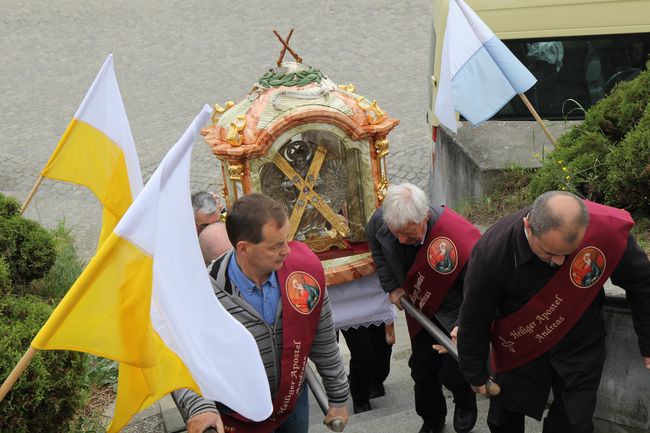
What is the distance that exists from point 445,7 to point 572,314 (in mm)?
5323

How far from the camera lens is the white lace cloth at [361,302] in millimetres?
5832

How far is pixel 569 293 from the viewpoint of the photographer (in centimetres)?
407

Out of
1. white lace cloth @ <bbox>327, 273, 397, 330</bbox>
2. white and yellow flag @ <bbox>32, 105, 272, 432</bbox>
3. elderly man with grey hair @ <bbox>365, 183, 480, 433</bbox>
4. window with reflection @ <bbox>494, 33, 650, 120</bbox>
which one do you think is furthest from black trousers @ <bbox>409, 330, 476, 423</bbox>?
window with reflection @ <bbox>494, 33, 650, 120</bbox>

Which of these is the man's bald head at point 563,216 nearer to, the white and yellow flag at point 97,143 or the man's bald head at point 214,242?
the man's bald head at point 214,242

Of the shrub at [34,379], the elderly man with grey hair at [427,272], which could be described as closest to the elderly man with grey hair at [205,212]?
the elderly man with grey hair at [427,272]

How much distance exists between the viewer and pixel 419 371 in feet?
17.2

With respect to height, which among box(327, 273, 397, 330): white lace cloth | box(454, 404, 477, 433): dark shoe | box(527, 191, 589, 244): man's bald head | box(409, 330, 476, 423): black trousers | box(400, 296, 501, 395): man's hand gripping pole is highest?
box(527, 191, 589, 244): man's bald head

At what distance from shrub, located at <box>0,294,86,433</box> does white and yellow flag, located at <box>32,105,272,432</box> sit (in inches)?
22.6

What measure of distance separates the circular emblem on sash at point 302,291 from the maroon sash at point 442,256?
118 centimetres

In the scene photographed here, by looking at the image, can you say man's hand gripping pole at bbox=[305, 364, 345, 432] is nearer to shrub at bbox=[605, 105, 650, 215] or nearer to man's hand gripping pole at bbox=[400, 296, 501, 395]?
man's hand gripping pole at bbox=[400, 296, 501, 395]

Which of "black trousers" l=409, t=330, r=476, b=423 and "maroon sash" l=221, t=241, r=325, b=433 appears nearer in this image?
"maroon sash" l=221, t=241, r=325, b=433

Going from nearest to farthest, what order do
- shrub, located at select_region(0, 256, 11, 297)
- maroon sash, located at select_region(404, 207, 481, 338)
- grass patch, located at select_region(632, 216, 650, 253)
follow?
shrub, located at select_region(0, 256, 11, 297) < maroon sash, located at select_region(404, 207, 481, 338) < grass patch, located at select_region(632, 216, 650, 253)

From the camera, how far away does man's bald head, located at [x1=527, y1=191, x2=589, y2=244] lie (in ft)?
12.1

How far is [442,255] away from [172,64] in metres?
10.3
